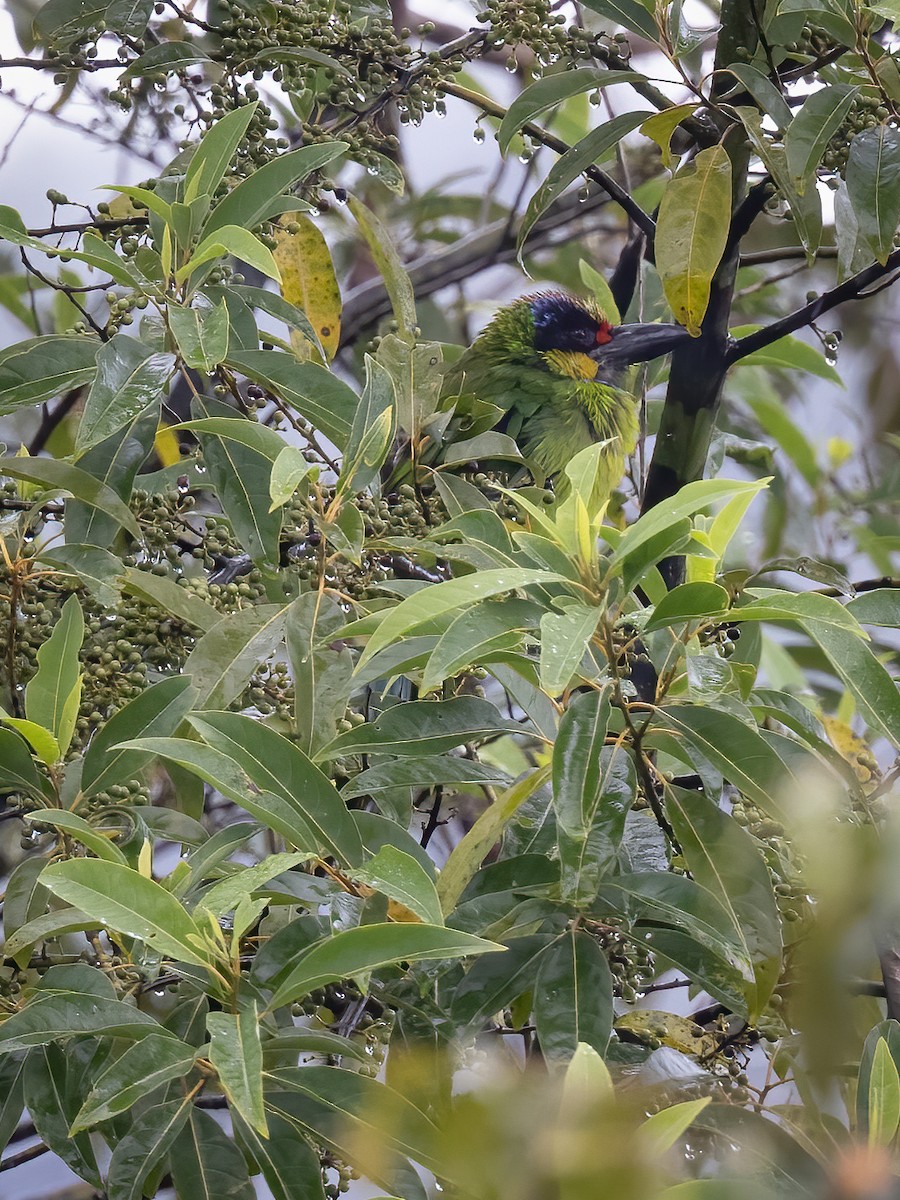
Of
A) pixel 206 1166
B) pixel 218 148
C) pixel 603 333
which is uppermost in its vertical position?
pixel 603 333

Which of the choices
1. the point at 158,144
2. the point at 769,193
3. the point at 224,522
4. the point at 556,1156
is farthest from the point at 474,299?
the point at 556,1156

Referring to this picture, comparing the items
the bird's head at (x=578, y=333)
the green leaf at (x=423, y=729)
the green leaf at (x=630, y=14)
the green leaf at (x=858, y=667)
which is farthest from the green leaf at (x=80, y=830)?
the bird's head at (x=578, y=333)

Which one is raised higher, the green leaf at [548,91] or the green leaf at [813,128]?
the green leaf at [548,91]

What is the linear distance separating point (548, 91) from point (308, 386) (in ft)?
1.54

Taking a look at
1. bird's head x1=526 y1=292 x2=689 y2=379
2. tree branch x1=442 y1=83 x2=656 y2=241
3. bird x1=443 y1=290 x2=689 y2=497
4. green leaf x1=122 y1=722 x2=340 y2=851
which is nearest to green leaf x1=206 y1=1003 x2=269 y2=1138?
green leaf x1=122 y1=722 x2=340 y2=851

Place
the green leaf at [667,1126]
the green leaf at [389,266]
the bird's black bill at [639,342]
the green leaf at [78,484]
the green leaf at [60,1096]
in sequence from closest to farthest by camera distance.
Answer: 1. the green leaf at [667,1126]
2. the green leaf at [60,1096]
3. the green leaf at [78,484]
4. the green leaf at [389,266]
5. the bird's black bill at [639,342]

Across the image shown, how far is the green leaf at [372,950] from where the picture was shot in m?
0.76

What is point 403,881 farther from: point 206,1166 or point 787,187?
point 787,187

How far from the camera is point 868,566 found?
2.92m

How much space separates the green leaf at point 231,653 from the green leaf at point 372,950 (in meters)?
0.33

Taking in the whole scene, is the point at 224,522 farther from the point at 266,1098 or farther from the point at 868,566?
the point at 868,566

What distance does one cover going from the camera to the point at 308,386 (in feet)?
3.92

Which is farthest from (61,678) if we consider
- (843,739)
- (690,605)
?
(843,739)

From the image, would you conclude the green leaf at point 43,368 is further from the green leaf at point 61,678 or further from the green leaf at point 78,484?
the green leaf at point 61,678
